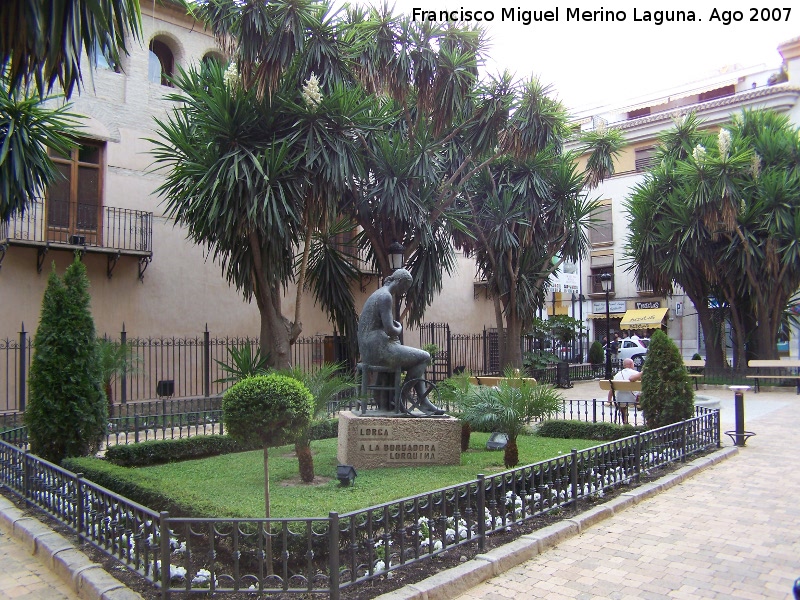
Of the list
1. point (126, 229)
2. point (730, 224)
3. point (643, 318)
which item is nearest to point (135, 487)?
point (126, 229)

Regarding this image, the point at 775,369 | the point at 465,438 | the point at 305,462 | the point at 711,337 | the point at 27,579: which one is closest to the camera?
the point at 27,579

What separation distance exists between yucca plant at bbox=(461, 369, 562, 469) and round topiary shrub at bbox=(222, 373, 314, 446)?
115 inches

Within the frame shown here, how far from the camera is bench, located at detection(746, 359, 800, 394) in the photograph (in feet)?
60.5

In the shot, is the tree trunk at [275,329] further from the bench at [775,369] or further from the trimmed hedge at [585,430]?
the bench at [775,369]

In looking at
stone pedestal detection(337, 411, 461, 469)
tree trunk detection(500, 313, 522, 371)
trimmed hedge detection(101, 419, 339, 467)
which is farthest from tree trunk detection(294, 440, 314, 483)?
tree trunk detection(500, 313, 522, 371)

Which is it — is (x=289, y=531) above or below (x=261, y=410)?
below

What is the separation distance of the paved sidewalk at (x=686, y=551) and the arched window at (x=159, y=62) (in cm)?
1472

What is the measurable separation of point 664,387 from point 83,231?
12.0m

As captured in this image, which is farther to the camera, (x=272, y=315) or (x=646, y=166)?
(x=646, y=166)

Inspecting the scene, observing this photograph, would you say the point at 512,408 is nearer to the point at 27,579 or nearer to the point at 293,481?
the point at 293,481

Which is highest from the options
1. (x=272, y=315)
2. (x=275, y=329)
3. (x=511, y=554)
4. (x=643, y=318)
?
(x=643, y=318)

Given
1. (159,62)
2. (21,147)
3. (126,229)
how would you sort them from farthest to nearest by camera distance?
1. (159,62)
2. (126,229)
3. (21,147)

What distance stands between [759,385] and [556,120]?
1118 centimetres

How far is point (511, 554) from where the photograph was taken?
4762 millimetres
